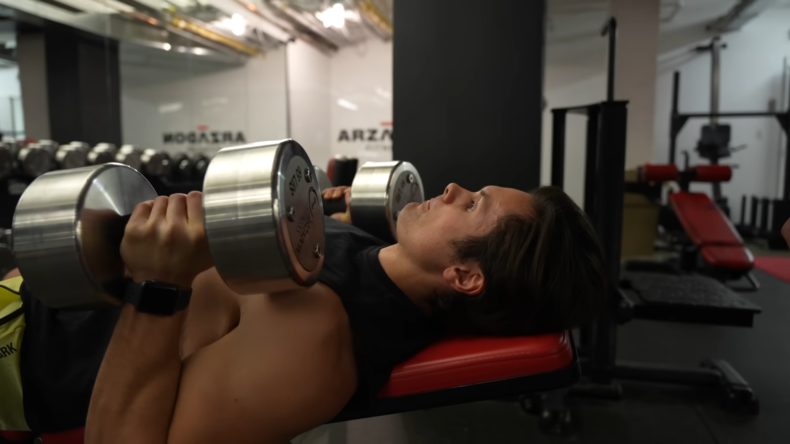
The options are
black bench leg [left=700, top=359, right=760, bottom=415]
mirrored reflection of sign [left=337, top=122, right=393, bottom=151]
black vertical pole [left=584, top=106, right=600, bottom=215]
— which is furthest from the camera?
mirrored reflection of sign [left=337, top=122, right=393, bottom=151]

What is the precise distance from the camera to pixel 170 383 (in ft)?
2.53

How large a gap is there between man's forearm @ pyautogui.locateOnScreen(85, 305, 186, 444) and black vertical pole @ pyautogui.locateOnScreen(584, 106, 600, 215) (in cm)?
171

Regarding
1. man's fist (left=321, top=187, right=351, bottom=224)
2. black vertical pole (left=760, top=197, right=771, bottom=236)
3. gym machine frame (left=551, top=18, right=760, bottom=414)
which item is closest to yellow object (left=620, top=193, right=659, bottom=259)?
black vertical pole (left=760, top=197, right=771, bottom=236)

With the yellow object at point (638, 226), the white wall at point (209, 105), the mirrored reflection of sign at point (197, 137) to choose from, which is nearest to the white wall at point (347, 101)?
the white wall at point (209, 105)

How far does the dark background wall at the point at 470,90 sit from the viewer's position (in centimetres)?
215

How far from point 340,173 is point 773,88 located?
6.75 m

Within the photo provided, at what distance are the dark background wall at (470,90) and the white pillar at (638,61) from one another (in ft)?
10.3

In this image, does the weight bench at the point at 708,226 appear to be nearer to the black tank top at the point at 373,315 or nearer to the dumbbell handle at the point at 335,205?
the dumbbell handle at the point at 335,205

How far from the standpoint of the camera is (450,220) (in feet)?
3.52

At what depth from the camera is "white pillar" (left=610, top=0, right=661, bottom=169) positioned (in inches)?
189

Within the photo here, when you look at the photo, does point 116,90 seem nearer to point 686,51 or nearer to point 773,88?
point 686,51

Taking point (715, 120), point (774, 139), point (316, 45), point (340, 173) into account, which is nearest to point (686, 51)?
point (715, 120)

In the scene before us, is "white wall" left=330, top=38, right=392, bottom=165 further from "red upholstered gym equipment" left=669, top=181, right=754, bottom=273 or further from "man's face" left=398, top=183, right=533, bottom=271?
"man's face" left=398, top=183, right=533, bottom=271

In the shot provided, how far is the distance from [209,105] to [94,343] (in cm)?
590
